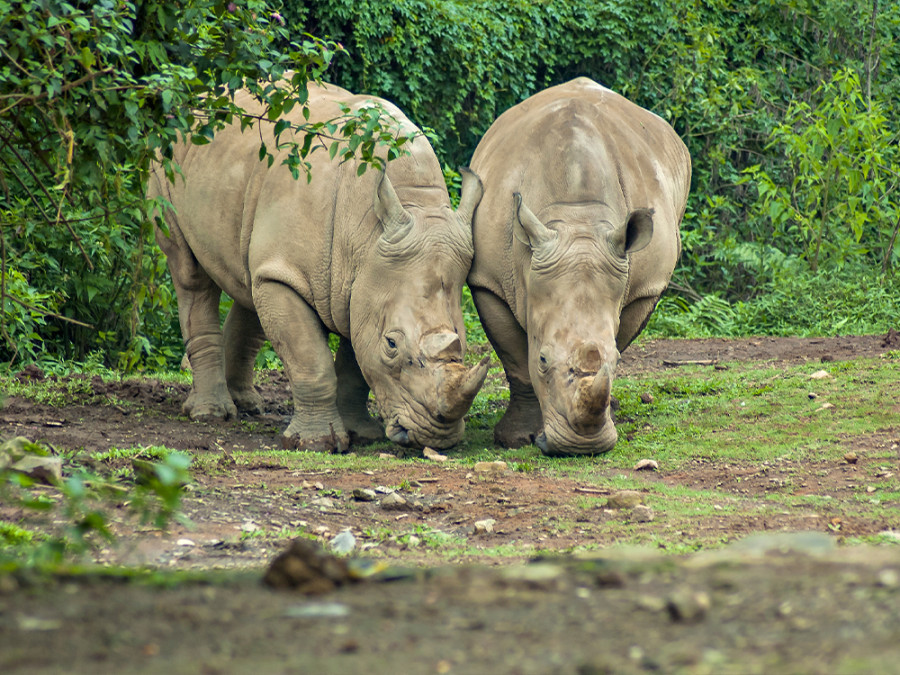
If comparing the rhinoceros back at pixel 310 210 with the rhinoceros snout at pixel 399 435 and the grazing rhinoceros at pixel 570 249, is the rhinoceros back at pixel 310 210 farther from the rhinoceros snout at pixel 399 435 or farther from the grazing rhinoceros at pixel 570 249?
the rhinoceros snout at pixel 399 435

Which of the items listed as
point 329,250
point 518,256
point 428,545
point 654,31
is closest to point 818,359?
point 518,256

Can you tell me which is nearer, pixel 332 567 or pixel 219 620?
pixel 219 620

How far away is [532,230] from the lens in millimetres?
6223

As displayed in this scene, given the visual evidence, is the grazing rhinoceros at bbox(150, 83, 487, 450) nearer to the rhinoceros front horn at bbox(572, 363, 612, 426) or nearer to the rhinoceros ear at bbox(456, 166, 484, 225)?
the rhinoceros ear at bbox(456, 166, 484, 225)

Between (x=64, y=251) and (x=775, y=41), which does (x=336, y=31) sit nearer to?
(x=64, y=251)

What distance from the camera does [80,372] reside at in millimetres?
8648

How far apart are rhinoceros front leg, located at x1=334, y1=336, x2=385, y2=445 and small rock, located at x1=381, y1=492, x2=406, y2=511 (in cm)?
208

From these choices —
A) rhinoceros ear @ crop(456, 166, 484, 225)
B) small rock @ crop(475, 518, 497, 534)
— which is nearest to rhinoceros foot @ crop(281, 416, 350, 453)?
rhinoceros ear @ crop(456, 166, 484, 225)

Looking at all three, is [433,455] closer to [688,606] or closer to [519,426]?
[519,426]

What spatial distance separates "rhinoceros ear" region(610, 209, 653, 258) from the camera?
6.12 m

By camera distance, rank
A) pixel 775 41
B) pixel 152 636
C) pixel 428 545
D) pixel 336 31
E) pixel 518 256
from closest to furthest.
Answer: pixel 152 636 → pixel 428 545 → pixel 518 256 → pixel 336 31 → pixel 775 41

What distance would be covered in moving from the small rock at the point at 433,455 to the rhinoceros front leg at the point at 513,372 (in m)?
0.73

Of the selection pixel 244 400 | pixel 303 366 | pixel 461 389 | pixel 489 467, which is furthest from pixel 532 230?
pixel 244 400

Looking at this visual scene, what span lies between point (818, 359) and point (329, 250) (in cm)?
427
